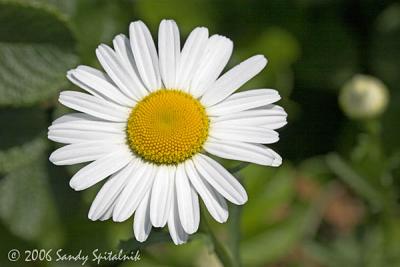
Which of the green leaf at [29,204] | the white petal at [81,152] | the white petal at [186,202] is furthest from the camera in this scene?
the green leaf at [29,204]

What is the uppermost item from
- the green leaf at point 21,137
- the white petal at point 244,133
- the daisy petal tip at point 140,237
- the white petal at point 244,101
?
the white petal at point 244,101

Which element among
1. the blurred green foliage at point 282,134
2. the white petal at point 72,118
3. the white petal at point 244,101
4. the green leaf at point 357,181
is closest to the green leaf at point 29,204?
the blurred green foliage at point 282,134

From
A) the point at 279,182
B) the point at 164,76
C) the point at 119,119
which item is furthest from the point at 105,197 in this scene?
the point at 279,182

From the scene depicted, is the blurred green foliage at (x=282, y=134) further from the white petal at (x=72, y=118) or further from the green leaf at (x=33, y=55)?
the white petal at (x=72, y=118)

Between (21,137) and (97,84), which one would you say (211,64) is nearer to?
(97,84)

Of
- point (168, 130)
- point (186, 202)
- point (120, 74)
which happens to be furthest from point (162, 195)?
point (120, 74)
